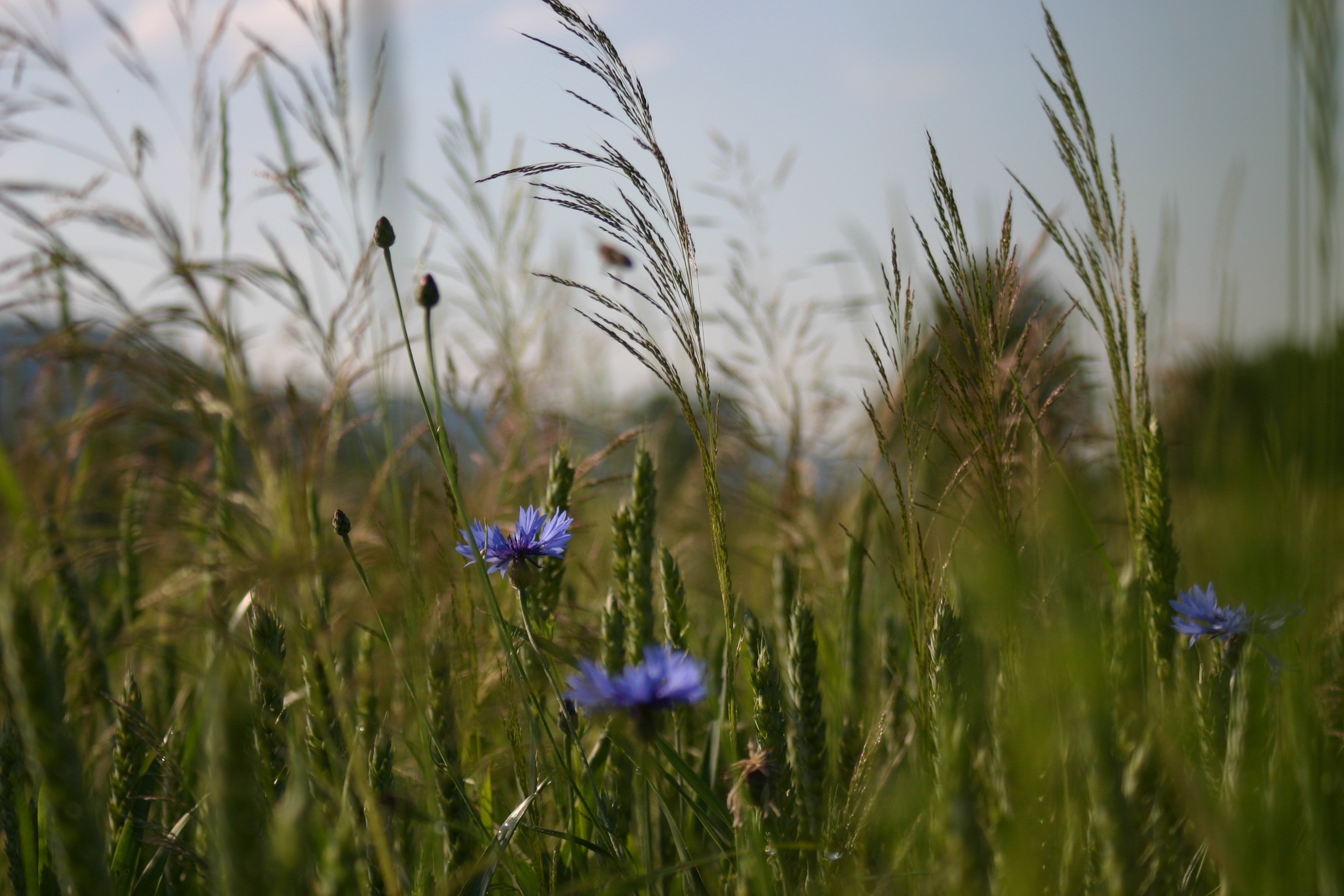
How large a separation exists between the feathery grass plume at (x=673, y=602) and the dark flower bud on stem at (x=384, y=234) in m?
0.62

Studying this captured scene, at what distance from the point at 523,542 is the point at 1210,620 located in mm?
1012

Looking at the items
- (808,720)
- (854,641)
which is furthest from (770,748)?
(854,641)

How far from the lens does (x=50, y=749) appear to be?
0.77m

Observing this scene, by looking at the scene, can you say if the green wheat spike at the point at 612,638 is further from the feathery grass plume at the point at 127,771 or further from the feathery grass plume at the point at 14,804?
the feathery grass plume at the point at 14,804

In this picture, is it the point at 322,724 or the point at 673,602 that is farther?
the point at 673,602

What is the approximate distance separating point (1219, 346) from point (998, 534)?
1.11 m

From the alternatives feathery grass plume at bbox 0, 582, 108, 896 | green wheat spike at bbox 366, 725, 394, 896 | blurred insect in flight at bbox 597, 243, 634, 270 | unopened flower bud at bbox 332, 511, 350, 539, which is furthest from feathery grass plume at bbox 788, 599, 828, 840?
blurred insect in flight at bbox 597, 243, 634, 270

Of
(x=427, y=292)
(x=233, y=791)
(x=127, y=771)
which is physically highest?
(x=427, y=292)

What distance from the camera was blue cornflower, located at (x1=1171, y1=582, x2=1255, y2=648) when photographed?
1.25m

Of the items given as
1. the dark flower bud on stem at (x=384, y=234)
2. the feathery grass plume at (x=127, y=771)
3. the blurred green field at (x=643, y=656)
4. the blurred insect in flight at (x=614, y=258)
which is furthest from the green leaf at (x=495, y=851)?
the blurred insect in flight at (x=614, y=258)

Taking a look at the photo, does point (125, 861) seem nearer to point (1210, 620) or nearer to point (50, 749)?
point (50, 749)

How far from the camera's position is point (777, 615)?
6.48 ft

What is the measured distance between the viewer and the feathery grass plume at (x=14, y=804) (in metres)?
1.16

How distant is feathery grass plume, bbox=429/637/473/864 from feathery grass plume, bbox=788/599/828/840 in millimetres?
440
